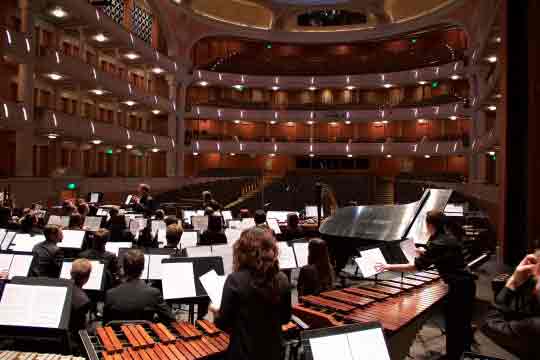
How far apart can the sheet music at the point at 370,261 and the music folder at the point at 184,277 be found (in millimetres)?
1899

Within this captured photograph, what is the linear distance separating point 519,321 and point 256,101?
41744 millimetres

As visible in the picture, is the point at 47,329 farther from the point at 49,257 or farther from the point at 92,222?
the point at 92,222

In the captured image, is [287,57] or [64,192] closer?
[64,192]

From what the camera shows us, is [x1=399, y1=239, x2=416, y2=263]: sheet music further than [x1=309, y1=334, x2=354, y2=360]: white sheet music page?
Yes

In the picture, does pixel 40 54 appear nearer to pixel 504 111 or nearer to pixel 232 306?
pixel 504 111

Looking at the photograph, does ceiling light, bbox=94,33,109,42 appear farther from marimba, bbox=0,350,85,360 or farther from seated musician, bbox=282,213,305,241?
marimba, bbox=0,350,85,360

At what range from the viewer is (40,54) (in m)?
21.7

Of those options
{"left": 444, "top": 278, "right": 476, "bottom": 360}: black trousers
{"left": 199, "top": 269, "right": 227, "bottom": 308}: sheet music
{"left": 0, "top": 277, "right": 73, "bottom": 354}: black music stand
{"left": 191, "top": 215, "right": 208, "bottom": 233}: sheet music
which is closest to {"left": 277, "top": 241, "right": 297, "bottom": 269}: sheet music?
{"left": 444, "top": 278, "right": 476, "bottom": 360}: black trousers

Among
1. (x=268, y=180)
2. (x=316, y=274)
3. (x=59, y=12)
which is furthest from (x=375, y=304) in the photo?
(x=268, y=180)

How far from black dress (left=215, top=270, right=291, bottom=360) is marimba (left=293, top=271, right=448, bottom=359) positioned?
1.36 meters

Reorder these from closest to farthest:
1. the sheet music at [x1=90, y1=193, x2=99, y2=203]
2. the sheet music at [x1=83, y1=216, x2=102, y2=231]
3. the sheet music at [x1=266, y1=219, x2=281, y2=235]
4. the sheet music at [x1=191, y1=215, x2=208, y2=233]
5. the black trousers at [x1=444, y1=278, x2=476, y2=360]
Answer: the black trousers at [x1=444, y1=278, x2=476, y2=360], the sheet music at [x1=83, y1=216, x2=102, y2=231], the sheet music at [x1=266, y1=219, x2=281, y2=235], the sheet music at [x1=191, y1=215, x2=208, y2=233], the sheet music at [x1=90, y1=193, x2=99, y2=203]

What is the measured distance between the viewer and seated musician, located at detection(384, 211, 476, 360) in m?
5.88

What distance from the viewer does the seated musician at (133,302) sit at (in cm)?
478

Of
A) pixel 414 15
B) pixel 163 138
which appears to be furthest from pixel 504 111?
pixel 414 15
